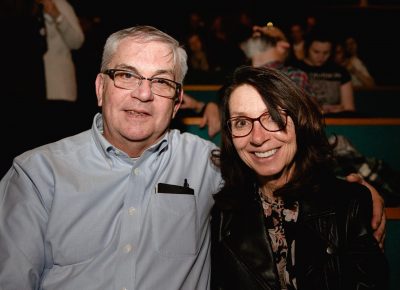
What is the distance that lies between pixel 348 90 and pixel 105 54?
9.40ft

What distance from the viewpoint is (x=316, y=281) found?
54.5 inches

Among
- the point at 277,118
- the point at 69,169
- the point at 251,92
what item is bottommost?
the point at 69,169

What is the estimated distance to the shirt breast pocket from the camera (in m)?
1.42

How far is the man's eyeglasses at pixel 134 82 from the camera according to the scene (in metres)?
1.53

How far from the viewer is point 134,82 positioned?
1537 mm

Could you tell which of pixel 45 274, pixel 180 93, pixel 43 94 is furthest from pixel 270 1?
pixel 45 274

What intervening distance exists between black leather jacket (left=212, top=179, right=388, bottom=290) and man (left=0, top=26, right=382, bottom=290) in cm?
13

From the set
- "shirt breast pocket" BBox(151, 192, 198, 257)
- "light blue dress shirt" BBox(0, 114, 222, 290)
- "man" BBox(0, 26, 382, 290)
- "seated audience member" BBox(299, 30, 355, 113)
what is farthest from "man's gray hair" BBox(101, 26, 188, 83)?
"seated audience member" BBox(299, 30, 355, 113)

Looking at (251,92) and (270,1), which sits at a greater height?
(270,1)

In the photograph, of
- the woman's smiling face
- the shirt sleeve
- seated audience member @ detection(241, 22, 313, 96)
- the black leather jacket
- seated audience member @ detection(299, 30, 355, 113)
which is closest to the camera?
the shirt sleeve

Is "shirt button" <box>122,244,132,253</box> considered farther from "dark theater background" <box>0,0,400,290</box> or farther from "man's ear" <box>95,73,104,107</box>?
"dark theater background" <box>0,0,400,290</box>

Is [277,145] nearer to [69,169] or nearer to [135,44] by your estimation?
[135,44]

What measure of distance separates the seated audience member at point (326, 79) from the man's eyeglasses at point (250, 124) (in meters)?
2.33

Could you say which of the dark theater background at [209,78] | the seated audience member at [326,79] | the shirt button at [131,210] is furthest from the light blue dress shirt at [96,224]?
the seated audience member at [326,79]
